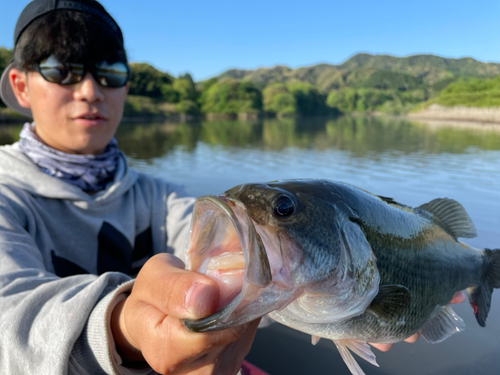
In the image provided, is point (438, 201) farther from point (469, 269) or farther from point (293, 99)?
point (293, 99)

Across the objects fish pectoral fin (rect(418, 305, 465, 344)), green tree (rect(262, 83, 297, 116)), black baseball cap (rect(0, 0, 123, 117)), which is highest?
green tree (rect(262, 83, 297, 116))

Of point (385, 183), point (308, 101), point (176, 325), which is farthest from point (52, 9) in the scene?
point (308, 101)

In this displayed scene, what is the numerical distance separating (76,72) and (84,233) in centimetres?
123

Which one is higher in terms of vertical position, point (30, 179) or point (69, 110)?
point (69, 110)

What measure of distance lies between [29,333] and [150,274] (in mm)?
671

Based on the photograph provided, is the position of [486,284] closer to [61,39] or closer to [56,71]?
[56,71]

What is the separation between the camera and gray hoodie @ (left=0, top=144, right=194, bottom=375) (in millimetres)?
1343

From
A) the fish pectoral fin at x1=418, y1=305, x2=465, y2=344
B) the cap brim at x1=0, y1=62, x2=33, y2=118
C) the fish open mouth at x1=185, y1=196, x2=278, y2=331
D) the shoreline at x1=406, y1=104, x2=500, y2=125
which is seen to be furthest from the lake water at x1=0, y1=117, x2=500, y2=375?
the shoreline at x1=406, y1=104, x2=500, y2=125

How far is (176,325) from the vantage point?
1.02 metres

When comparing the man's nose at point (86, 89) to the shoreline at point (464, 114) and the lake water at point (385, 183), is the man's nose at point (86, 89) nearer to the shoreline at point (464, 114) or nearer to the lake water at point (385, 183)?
the lake water at point (385, 183)

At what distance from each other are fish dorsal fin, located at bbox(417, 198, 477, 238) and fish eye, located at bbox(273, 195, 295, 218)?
4.21ft

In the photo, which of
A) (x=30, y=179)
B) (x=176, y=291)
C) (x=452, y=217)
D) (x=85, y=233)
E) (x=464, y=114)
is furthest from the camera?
(x=464, y=114)

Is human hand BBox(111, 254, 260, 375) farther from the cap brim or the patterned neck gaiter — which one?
the cap brim

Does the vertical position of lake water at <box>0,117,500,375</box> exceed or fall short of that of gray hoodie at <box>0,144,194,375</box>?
it falls short
